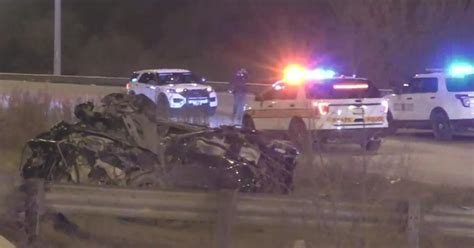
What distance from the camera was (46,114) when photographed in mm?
15234

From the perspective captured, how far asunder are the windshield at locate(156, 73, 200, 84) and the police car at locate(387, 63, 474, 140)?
9.65 metres

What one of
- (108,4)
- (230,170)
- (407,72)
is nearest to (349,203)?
(230,170)

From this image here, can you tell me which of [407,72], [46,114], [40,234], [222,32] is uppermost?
[222,32]

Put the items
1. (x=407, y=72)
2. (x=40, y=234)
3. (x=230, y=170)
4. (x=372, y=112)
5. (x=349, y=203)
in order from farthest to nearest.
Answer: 1. (x=407, y=72)
2. (x=372, y=112)
3. (x=230, y=170)
4. (x=40, y=234)
5. (x=349, y=203)

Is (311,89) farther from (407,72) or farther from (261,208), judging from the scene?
(407,72)

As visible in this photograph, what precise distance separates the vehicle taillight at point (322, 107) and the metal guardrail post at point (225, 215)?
10585 millimetres

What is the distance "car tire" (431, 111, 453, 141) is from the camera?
2053 centimetres

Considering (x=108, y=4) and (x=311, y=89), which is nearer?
(x=311, y=89)

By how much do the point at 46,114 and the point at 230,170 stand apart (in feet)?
25.2

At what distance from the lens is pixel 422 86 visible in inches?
842

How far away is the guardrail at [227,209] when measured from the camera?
5.96 metres

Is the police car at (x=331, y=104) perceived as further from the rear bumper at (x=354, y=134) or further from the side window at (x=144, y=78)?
the side window at (x=144, y=78)

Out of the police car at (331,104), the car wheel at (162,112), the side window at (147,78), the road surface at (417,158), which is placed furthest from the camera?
the side window at (147,78)

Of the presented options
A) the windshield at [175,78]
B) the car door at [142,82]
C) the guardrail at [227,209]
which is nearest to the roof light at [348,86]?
the guardrail at [227,209]
